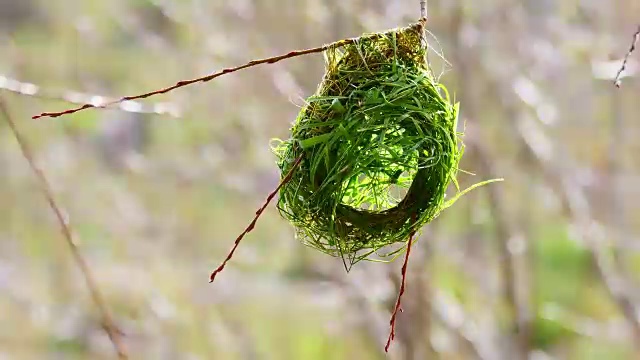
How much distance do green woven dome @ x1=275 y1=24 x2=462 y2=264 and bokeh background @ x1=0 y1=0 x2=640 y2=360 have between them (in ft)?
3.36

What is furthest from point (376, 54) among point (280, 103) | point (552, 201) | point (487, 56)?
point (552, 201)

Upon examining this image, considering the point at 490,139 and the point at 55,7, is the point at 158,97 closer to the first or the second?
the point at 55,7

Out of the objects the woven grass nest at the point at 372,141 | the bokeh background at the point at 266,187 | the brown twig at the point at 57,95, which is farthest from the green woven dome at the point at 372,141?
the bokeh background at the point at 266,187

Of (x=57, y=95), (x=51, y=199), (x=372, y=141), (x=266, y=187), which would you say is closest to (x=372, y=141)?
(x=372, y=141)

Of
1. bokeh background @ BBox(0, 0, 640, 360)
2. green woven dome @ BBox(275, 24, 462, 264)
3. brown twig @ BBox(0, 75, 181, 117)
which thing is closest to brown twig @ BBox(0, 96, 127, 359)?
brown twig @ BBox(0, 75, 181, 117)

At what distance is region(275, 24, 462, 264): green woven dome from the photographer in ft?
2.19

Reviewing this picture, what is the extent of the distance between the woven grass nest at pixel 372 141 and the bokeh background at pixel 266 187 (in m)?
1.02

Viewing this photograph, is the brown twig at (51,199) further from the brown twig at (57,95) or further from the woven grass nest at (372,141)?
the woven grass nest at (372,141)

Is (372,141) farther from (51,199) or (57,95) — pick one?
(57,95)

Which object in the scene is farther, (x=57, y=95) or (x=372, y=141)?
(x=57, y=95)

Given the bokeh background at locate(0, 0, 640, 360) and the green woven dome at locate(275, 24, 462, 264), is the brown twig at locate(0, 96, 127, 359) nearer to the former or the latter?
the green woven dome at locate(275, 24, 462, 264)

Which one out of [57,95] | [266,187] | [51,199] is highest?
[266,187]

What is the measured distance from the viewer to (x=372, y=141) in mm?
690

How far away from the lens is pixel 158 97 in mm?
2398
